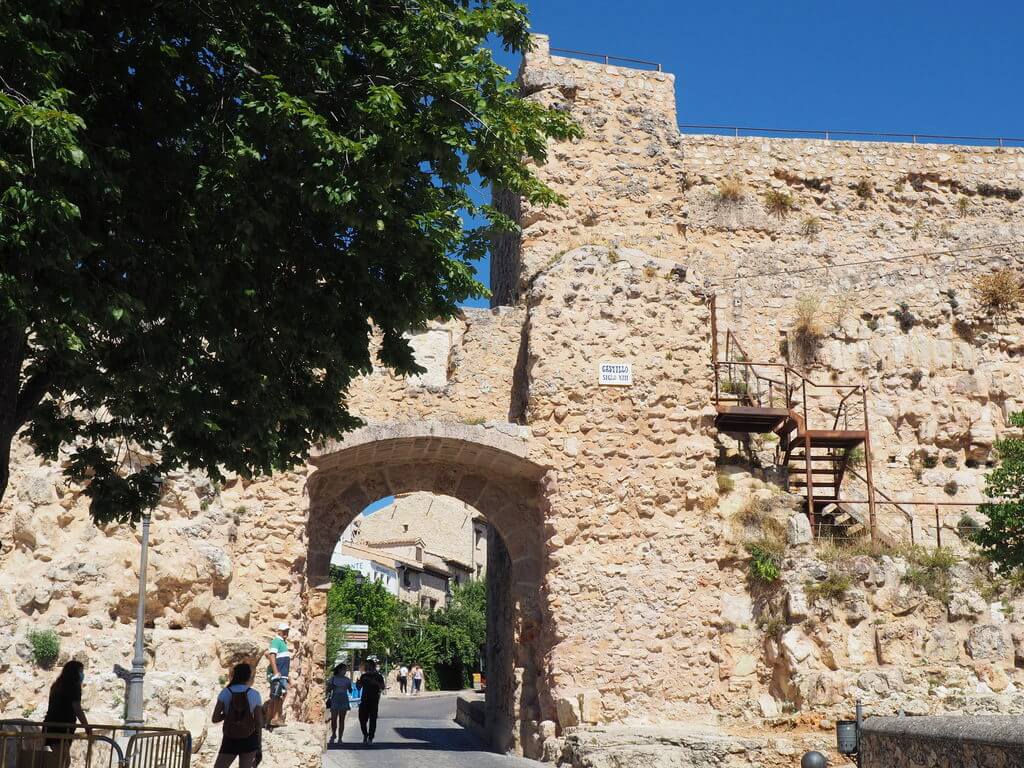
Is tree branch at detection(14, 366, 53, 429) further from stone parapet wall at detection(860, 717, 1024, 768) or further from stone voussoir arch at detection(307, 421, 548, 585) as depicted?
stone voussoir arch at detection(307, 421, 548, 585)

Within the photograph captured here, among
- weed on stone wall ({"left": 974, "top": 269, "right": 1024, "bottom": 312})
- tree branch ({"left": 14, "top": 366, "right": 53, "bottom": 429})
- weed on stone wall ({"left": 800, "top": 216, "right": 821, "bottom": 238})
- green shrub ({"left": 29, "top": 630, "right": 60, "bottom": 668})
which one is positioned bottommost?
green shrub ({"left": 29, "top": 630, "right": 60, "bottom": 668})

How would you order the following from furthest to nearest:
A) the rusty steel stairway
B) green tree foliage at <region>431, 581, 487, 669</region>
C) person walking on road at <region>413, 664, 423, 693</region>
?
1. green tree foliage at <region>431, 581, 487, 669</region>
2. person walking on road at <region>413, 664, 423, 693</region>
3. the rusty steel stairway

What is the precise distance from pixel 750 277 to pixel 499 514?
5901 mm

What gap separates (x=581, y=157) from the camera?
16.5 m

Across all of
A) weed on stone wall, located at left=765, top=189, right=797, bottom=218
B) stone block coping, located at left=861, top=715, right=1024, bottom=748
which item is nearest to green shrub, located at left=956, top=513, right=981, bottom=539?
weed on stone wall, located at left=765, top=189, right=797, bottom=218

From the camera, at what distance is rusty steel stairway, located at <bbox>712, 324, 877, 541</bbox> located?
53.1 feet

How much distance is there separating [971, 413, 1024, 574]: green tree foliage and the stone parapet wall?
5.21 meters

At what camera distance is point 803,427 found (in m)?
16.6

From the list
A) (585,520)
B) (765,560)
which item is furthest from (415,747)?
(765,560)

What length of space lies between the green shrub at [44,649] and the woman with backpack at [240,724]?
3.80 meters

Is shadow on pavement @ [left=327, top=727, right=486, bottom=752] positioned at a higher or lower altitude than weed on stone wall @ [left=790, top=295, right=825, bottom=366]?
lower

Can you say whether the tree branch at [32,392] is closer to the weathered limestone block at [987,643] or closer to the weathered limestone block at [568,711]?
the weathered limestone block at [568,711]

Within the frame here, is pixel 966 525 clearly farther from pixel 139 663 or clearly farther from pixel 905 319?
pixel 139 663

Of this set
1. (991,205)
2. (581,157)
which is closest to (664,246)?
(581,157)
